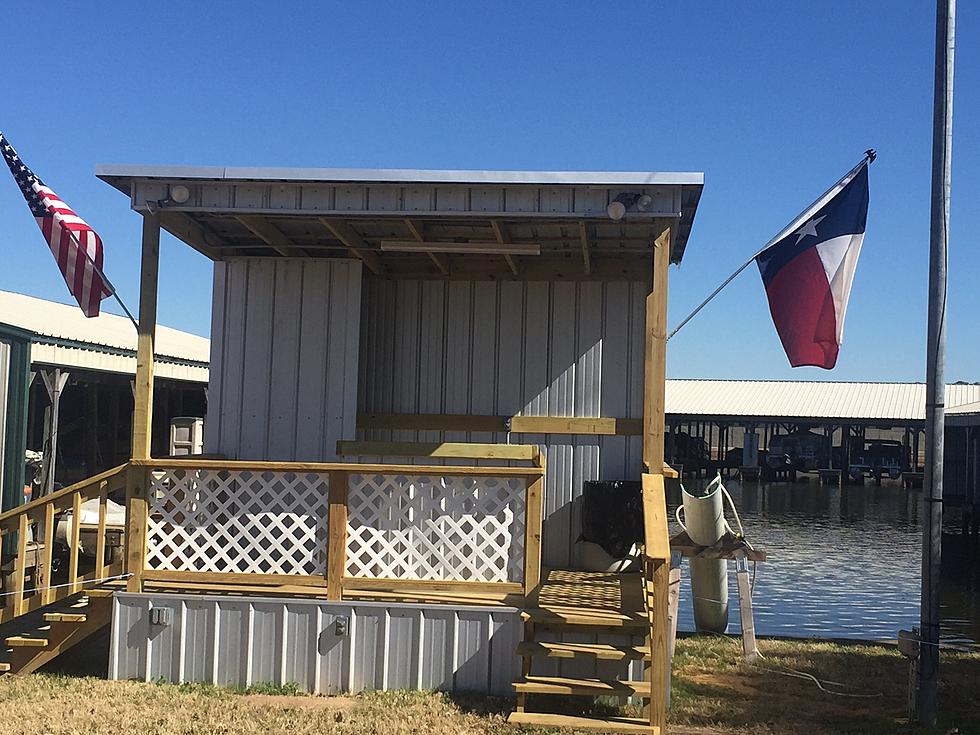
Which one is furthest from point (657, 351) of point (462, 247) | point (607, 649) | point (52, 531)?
point (52, 531)

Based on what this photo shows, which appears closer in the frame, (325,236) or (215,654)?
(215,654)

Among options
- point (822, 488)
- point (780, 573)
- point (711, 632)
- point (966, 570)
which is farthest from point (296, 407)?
point (822, 488)

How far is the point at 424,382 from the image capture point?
34.4 ft

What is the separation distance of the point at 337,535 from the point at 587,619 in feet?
6.36

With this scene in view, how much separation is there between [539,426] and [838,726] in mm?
3824

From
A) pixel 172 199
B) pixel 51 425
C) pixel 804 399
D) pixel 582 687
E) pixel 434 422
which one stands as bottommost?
pixel 582 687

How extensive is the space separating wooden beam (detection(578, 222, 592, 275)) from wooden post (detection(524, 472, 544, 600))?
212cm

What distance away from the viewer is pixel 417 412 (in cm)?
1045

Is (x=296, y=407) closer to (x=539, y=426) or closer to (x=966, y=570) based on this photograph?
(x=539, y=426)

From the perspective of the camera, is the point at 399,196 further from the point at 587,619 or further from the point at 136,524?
the point at 587,619

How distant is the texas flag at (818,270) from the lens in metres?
8.14

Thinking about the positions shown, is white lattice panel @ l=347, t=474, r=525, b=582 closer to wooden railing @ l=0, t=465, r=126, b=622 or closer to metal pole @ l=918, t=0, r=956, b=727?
wooden railing @ l=0, t=465, r=126, b=622

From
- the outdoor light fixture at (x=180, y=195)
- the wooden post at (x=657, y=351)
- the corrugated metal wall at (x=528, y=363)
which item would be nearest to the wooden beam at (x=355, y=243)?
the corrugated metal wall at (x=528, y=363)

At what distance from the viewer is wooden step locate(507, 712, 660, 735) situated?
273 inches
